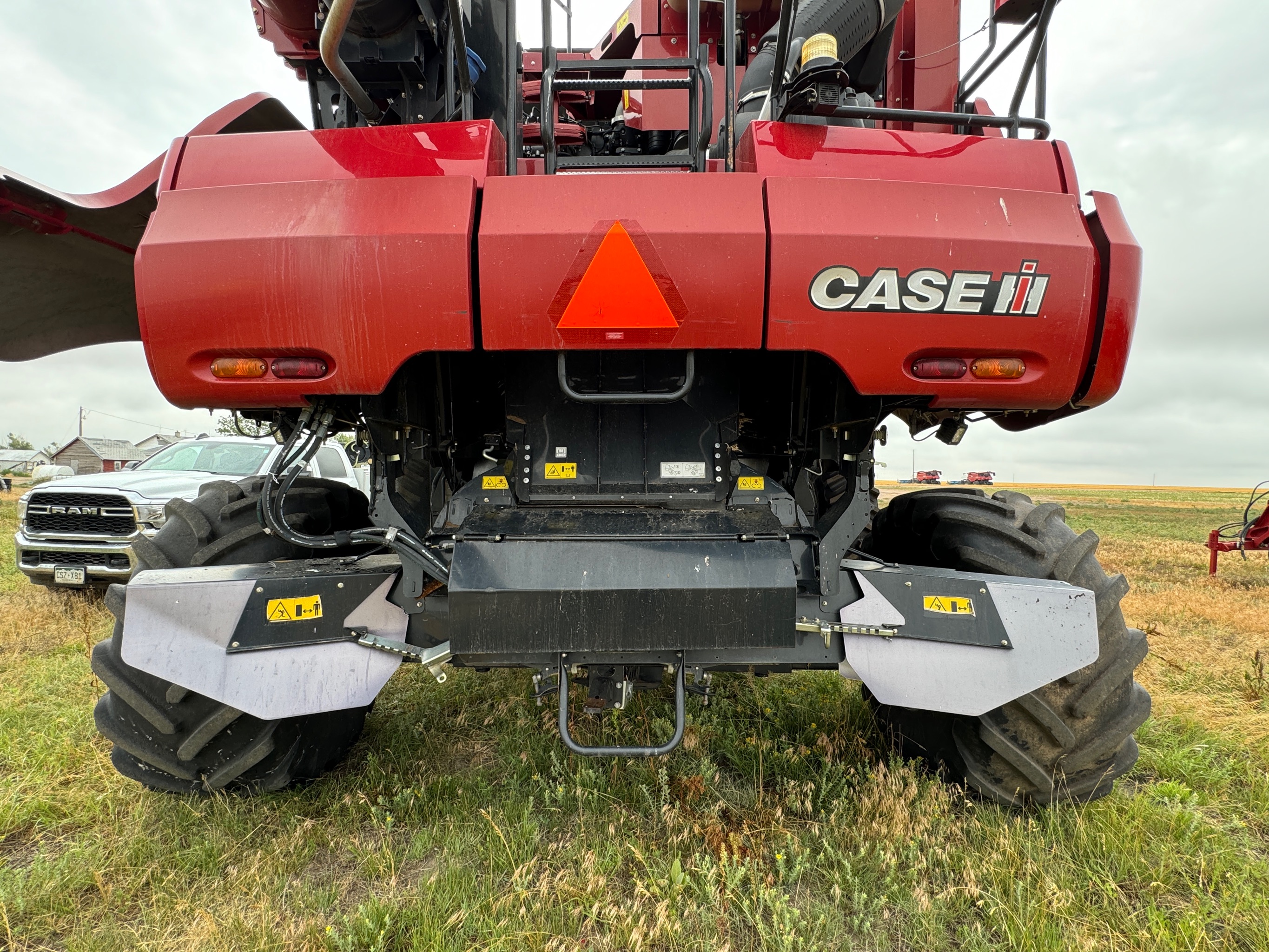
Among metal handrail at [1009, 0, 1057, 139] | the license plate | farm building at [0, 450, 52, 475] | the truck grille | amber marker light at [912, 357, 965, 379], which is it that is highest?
metal handrail at [1009, 0, 1057, 139]

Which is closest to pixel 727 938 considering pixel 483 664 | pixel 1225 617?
pixel 483 664

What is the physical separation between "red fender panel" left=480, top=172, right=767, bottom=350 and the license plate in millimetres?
6355

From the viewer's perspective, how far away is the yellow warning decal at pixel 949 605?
6.55 feet

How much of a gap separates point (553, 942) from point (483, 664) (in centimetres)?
73

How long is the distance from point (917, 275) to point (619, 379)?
97 cm

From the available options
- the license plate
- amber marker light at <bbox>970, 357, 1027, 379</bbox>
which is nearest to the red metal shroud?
amber marker light at <bbox>970, 357, 1027, 379</bbox>

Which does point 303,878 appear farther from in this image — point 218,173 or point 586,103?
point 586,103

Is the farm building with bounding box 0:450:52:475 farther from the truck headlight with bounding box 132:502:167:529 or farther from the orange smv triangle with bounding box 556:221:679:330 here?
the orange smv triangle with bounding box 556:221:679:330

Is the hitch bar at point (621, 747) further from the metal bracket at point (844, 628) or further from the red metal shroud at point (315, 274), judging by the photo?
the red metal shroud at point (315, 274)

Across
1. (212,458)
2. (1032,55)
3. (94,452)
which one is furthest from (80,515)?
(94,452)

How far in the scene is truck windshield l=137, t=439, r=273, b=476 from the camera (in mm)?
7504

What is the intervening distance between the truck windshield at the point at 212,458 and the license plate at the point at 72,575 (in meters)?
1.45

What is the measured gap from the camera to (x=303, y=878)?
2121 mm

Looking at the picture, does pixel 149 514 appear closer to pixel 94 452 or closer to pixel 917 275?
pixel 917 275
